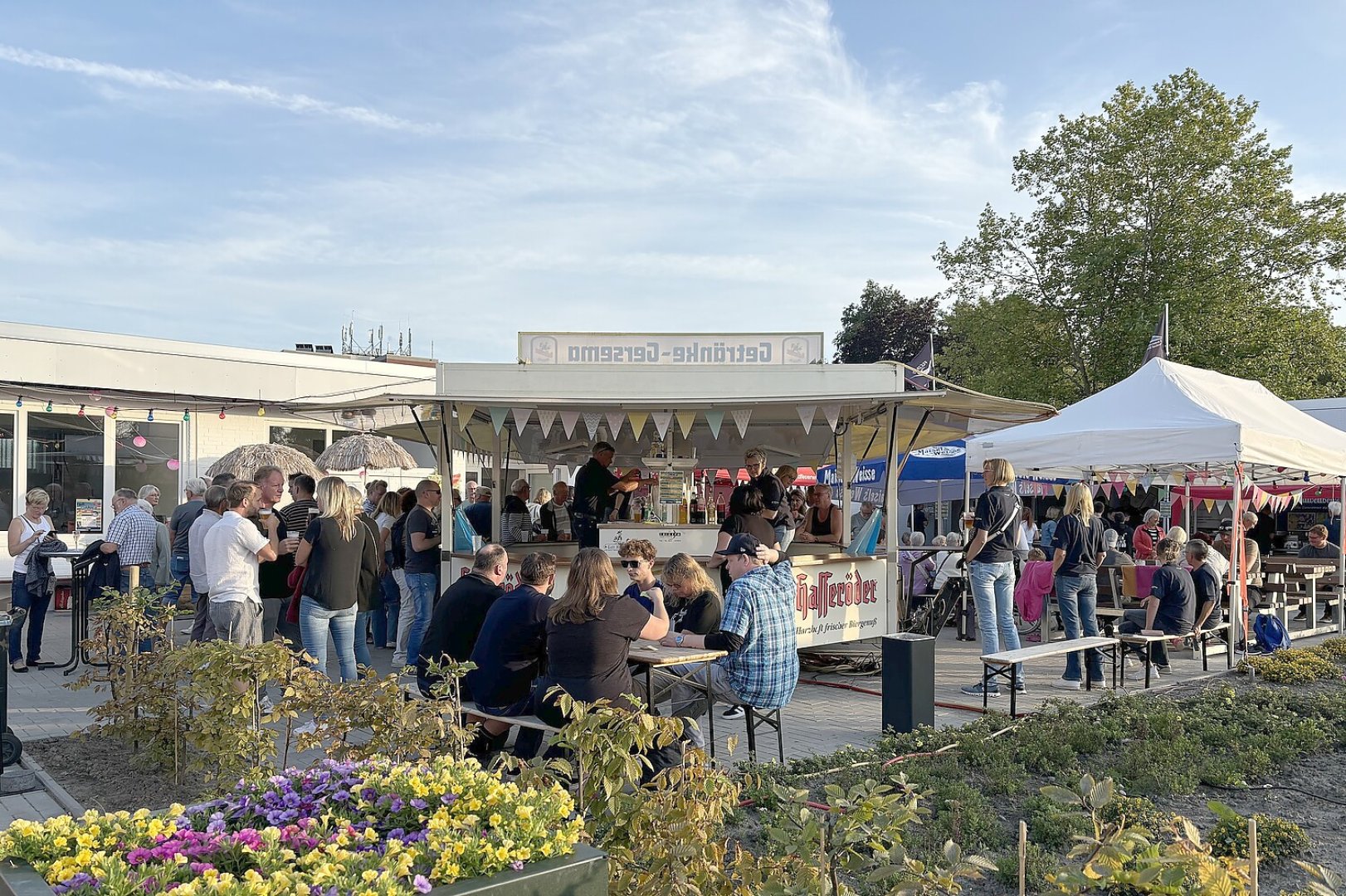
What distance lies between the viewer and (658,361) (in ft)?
30.7

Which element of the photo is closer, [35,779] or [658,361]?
[35,779]

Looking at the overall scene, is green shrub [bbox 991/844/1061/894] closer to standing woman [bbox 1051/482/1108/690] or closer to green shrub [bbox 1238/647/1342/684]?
standing woman [bbox 1051/482/1108/690]

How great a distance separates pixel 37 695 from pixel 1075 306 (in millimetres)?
22183

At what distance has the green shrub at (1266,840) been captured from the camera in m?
4.32

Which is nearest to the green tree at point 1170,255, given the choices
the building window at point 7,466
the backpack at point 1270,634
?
the backpack at point 1270,634

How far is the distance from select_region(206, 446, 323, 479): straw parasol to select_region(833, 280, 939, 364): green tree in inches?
1147

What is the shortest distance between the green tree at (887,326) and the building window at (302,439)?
86.8ft

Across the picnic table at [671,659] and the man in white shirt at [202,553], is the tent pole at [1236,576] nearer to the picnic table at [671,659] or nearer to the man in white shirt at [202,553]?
the picnic table at [671,659]

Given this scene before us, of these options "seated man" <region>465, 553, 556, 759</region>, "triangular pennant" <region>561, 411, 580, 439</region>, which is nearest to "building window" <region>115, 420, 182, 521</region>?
"triangular pennant" <region>561, 411, 580, 439</region>

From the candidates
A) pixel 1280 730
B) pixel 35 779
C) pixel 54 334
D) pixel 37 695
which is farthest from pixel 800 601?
pixel 54 334

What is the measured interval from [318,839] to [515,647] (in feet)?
10.5

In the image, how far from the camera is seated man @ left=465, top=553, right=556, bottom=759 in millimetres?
5609

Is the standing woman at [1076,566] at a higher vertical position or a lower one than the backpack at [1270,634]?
higher

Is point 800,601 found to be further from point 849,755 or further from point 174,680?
point 174,680
